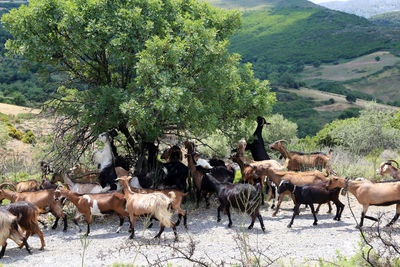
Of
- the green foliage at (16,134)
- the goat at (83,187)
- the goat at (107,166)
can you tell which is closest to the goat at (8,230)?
the goat at (83,187)

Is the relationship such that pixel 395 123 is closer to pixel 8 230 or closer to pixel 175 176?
pixel 175 176

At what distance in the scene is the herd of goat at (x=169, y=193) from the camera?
8.74 metres

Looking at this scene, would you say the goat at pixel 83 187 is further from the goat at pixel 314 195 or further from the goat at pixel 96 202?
the goat at pixel 314 195

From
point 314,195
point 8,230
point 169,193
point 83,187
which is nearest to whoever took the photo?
point 8,230

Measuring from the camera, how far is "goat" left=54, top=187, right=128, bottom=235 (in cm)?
949

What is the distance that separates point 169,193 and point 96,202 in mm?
1676

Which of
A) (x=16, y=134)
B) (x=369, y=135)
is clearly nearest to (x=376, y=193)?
(x=369, y=135)

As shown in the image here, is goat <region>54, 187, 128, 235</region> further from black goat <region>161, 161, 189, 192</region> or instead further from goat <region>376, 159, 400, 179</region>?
goat <region>376, 159, 400, 179</region>

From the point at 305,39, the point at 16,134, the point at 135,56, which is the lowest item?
the point at 16,134

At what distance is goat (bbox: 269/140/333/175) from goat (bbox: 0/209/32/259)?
7924mm

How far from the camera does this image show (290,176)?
1088 centimetres

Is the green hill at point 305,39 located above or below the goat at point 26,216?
above

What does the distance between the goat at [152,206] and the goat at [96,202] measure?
0.43m

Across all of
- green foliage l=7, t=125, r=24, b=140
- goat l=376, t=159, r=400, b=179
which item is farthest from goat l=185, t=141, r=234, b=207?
green foliage l=7, t=125, r=24, b=140
